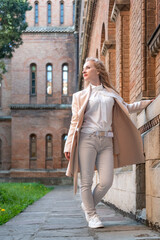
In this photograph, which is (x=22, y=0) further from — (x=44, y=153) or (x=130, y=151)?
(x=130, y=151)

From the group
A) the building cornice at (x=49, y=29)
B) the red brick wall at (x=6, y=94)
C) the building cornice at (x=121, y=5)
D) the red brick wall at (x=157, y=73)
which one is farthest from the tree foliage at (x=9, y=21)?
the red brick wall at (x=157, y=73)

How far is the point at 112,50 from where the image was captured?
1003 centimetres

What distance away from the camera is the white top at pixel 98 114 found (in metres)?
4.61

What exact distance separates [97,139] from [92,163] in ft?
0.83

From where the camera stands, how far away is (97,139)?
459 centimetres

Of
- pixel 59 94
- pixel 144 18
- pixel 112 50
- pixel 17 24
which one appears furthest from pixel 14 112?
pixel 144 18

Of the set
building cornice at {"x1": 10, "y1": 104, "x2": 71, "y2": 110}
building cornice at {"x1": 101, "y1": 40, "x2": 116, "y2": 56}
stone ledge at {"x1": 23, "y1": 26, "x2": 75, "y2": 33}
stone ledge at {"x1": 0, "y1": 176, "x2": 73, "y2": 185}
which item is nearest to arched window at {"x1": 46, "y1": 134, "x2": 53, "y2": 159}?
building cornice at {"x1": 10, "y1": 104, "x2": 71, "y2": 110}

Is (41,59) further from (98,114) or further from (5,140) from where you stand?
(98,114)

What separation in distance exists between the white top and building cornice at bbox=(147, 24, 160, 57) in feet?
3.03

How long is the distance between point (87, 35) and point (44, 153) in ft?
42.0

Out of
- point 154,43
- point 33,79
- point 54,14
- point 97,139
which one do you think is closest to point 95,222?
point 97,139

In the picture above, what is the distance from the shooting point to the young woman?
4.59 metres

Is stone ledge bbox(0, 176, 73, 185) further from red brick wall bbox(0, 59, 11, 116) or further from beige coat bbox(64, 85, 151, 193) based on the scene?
beige coat bbox(64, 85, 151, 193)

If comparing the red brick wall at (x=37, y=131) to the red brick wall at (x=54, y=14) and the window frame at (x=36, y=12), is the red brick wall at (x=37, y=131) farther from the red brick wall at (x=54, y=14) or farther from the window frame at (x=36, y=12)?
the window frame at (x=36, y=12)
